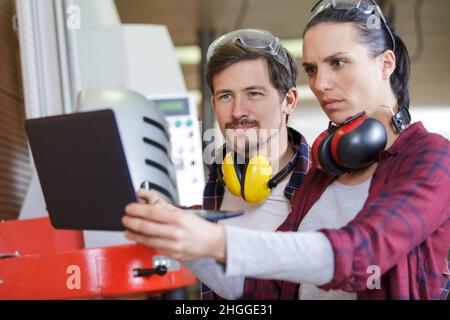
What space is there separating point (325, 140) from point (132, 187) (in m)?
0.34

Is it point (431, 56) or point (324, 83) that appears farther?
point (431, 56)

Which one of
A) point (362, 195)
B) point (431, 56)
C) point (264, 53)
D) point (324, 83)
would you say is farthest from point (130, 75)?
point (431, 56)

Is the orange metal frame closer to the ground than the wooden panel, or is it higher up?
closer to the ground

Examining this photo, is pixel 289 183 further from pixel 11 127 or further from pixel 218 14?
pixel 218 14

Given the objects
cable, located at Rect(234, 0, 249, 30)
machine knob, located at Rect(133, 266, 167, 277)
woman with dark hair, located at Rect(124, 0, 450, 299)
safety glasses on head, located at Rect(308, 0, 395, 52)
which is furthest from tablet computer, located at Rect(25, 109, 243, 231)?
cable, located at Rect(234, 0, 249, 30)

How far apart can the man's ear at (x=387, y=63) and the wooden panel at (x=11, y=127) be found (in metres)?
1.49

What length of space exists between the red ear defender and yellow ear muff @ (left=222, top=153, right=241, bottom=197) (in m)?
0.28

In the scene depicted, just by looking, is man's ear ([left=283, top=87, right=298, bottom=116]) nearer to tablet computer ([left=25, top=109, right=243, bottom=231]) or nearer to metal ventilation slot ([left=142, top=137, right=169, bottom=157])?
metal ventilation slot ([left=142, top=137, right=169, bottom=157])

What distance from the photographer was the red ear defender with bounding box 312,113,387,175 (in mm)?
892

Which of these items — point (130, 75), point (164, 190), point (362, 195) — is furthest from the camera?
point (130, 75)

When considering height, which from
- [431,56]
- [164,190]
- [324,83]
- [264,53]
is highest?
[431,56]

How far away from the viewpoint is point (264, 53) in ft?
4.24

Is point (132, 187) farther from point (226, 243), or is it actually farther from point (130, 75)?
point (130, 75)

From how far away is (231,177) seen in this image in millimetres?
1193
